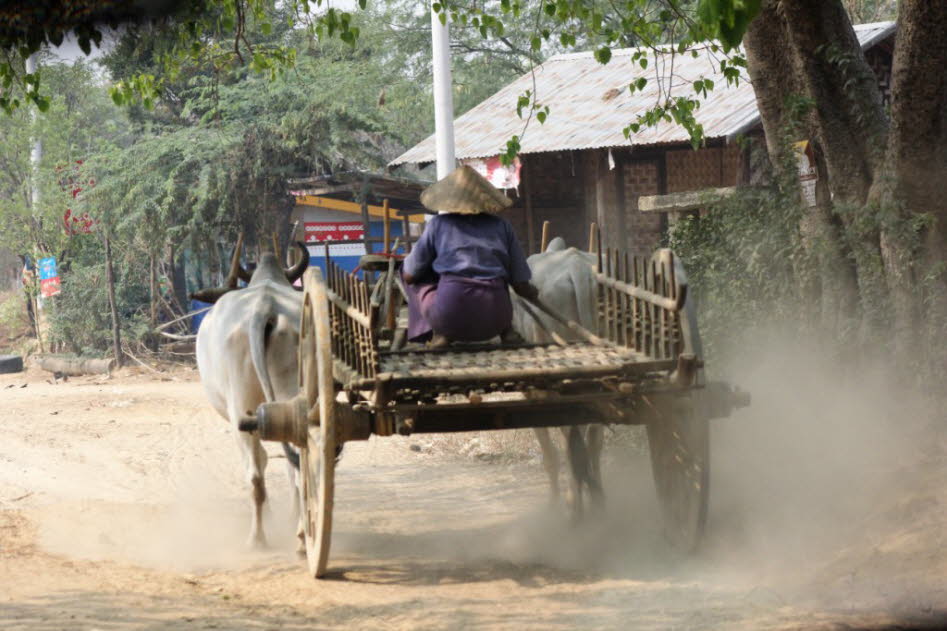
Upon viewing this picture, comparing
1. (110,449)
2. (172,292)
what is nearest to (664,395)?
(110,449)

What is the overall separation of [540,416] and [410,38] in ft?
76.2

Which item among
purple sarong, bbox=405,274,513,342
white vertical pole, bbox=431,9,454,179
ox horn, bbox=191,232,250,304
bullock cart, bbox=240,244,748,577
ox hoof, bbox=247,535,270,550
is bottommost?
ox hoof, bbox=247,535,270,550

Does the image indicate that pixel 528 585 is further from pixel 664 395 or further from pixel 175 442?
pixel 175 442

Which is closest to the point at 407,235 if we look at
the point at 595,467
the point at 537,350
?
the point at 595,467

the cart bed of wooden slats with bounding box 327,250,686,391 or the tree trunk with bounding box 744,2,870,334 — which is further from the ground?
the tree trunk with bounding box 744,2,870,334

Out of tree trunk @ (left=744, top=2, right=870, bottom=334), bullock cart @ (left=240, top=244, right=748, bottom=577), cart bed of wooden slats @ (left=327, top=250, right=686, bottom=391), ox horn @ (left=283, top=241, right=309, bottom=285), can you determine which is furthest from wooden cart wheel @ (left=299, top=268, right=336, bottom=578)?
tree trunk @ (left=744, top=2, right=870, bottom=334)

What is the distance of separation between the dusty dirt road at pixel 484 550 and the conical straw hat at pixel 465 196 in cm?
195

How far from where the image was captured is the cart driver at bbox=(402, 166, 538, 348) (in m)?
5.88

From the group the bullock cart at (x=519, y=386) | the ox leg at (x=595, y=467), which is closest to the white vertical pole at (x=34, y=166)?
the ox leg at (x=595, y=467)

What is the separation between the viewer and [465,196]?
6008mm

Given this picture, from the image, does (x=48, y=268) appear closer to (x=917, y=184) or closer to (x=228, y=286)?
(x=228, y=286)

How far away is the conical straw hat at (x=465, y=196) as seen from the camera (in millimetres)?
5980

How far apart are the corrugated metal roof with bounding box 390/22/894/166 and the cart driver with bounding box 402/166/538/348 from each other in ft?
20.2

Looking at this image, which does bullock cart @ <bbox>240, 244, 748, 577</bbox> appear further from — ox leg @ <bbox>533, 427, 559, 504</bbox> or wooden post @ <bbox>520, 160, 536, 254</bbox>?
wooden post @ <bbox>520, 160, 536, 254</bbox>
